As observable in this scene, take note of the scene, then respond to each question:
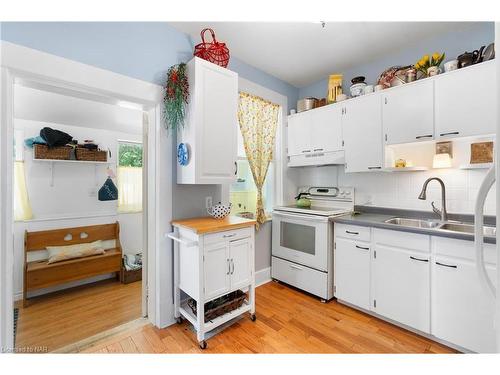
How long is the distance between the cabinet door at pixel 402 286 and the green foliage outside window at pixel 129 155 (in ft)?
11.8

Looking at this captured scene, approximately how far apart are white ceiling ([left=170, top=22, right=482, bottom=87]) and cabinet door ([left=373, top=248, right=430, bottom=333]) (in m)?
1.96

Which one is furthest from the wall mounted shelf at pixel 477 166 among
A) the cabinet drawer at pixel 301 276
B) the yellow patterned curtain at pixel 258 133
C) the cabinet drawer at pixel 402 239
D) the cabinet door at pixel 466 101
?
the yellow patterned curtain at pixel 258 133

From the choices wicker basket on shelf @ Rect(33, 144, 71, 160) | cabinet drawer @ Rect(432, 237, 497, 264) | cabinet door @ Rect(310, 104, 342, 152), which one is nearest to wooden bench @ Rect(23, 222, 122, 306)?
wicker basket on shelf @ Rect(33, 144, 71, 160)

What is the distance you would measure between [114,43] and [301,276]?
2.79 meters

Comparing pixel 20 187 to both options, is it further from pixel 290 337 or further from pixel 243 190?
pixel 290 337

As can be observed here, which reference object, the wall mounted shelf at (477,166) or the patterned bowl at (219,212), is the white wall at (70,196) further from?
the wall mounted shelf at (477,166)

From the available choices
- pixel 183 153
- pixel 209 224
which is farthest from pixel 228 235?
pixel 183 153

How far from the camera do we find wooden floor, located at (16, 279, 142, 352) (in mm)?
1964

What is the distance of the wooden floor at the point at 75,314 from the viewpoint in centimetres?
196

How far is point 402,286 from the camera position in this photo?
1.95 meters

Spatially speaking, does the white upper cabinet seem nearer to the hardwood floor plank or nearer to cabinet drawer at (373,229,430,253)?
the hardwood floor plank

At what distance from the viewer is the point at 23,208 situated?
2.80 meters
